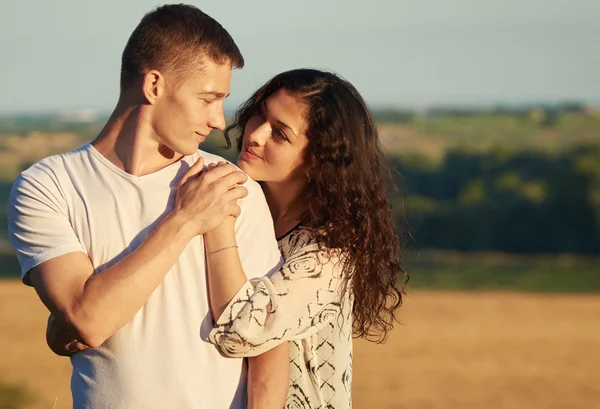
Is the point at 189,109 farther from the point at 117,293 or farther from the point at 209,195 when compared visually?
the point at 117,293

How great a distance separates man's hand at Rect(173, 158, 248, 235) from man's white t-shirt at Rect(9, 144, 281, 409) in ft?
0.23

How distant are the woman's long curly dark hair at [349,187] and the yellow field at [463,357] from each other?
13.3 metres

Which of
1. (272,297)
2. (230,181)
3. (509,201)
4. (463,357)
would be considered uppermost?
(230,181)

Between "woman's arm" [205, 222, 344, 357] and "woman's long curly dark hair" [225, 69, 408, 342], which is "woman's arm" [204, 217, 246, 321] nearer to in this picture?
"woman's arm" [205, 222, 344, 357]

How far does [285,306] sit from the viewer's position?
3.21 meters

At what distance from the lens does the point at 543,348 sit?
25.3m

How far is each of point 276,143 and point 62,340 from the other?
0.98 m

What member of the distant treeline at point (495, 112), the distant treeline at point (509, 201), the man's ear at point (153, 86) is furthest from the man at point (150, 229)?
the distant treeline at point (495, 112)

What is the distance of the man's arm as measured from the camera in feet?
9.29

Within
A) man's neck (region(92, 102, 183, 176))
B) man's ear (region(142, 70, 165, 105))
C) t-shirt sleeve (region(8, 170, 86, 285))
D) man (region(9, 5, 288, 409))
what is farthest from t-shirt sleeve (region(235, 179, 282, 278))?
t-shirt sleeve (region(8, 170, 86, 285))

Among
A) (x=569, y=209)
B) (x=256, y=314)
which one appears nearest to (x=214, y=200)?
(x=256, y=314)

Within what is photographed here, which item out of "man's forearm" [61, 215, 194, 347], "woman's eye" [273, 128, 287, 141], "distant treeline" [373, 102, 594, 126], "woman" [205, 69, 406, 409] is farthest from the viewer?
"distant treeline" [373, 102, 594, 126]

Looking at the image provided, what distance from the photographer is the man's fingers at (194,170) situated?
3067 millimetres

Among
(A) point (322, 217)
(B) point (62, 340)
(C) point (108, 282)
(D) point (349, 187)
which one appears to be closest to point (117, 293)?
(C) point (108, 282)
